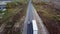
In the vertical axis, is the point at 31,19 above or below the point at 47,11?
below

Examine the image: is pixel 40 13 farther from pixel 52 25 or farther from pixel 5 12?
pixel 5 12

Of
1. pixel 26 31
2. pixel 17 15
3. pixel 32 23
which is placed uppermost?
pixel 17 15

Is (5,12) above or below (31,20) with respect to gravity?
above

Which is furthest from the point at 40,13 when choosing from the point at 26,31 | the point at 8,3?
the point at 8,3

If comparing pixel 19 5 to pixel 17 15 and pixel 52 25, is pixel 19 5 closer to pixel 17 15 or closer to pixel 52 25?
pixel 17 15

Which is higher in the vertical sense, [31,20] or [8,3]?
[8,3]

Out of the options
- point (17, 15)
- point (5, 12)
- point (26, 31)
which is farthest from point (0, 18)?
point (26, 31)

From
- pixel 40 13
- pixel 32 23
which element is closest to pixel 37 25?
pixel 32 23

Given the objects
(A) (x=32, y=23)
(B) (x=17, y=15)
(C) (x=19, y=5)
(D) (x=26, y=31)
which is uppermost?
(C) (x=19, y=5)
